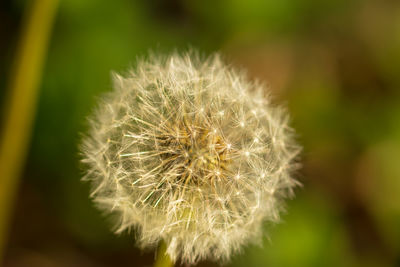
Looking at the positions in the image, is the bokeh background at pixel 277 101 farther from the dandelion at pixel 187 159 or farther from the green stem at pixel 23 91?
the dandelion at pixel 187 159

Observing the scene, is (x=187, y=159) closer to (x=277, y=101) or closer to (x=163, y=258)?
(x=163, y=258)

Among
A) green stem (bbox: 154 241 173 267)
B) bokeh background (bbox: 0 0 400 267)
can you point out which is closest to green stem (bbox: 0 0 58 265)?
bokeh background (bbox: 0 0 400 267)

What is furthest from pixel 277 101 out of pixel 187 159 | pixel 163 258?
pixel 163 258

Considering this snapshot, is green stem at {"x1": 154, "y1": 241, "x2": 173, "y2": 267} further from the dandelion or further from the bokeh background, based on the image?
the bokeh background

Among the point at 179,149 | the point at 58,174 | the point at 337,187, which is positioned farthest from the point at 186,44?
the point at 179,149

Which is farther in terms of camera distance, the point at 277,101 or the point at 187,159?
the point at 277,101

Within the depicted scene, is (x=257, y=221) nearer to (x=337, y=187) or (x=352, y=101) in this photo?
(x=337, y=187)

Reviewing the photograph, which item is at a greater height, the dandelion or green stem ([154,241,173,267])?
the dandelion

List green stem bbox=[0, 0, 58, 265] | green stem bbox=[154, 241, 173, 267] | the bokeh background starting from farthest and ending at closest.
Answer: the bokeh background < green stem bbox=[0, 0, 58, 265] < green stem bbox=[154, 241, 173, 267]
